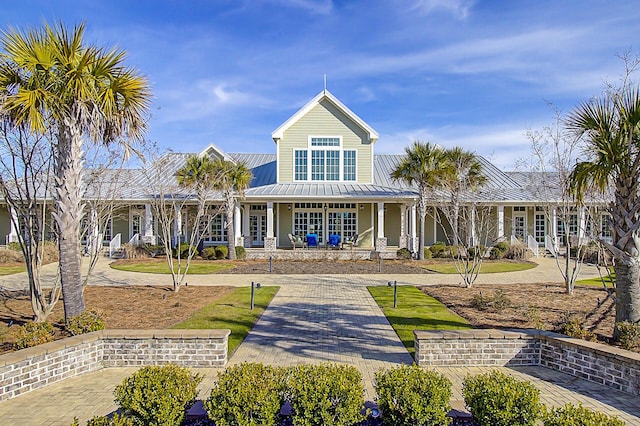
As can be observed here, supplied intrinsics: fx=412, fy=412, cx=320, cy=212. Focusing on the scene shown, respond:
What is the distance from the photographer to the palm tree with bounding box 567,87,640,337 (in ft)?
21.6

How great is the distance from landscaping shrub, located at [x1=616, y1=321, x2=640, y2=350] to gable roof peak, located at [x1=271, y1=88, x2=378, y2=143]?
18.7 m

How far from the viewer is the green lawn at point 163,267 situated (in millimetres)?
17878

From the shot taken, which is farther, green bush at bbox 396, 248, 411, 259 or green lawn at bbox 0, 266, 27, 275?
green bush at bbox 396, 248, 411, 259

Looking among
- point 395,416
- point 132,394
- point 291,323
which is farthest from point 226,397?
point 291,323

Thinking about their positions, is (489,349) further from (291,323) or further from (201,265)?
(201,265)

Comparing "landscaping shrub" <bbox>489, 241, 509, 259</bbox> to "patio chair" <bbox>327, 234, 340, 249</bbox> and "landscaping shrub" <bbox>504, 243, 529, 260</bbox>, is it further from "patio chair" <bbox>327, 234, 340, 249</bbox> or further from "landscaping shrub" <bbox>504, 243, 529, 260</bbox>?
"patio chair" <bbox>327, 234, 340, 249</bbox>

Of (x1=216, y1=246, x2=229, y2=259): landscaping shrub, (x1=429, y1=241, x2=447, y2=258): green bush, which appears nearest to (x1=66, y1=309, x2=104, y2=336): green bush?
(x1=216, y1=246, x2=229, y2=259): landscaping shrub

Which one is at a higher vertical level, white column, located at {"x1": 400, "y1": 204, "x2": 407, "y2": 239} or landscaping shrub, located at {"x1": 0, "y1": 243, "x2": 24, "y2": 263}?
white column, located at {"x1": 400, "y1": 204, "x2": 407, "y2": 239}

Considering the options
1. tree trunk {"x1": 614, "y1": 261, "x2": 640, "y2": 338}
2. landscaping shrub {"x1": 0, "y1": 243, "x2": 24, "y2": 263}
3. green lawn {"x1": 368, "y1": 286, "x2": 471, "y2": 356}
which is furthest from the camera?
landscaping shrub {"x1": 0, "y1": 243, "x2": 24, "y2": 263}

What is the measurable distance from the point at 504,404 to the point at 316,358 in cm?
343

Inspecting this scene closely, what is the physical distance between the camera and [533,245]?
24.1 m

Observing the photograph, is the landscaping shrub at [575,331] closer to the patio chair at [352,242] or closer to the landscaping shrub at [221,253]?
the patio chair at [352,242]

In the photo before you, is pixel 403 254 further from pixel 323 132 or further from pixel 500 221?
pixel 323 132

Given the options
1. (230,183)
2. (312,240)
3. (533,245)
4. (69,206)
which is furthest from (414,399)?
(533,245)
